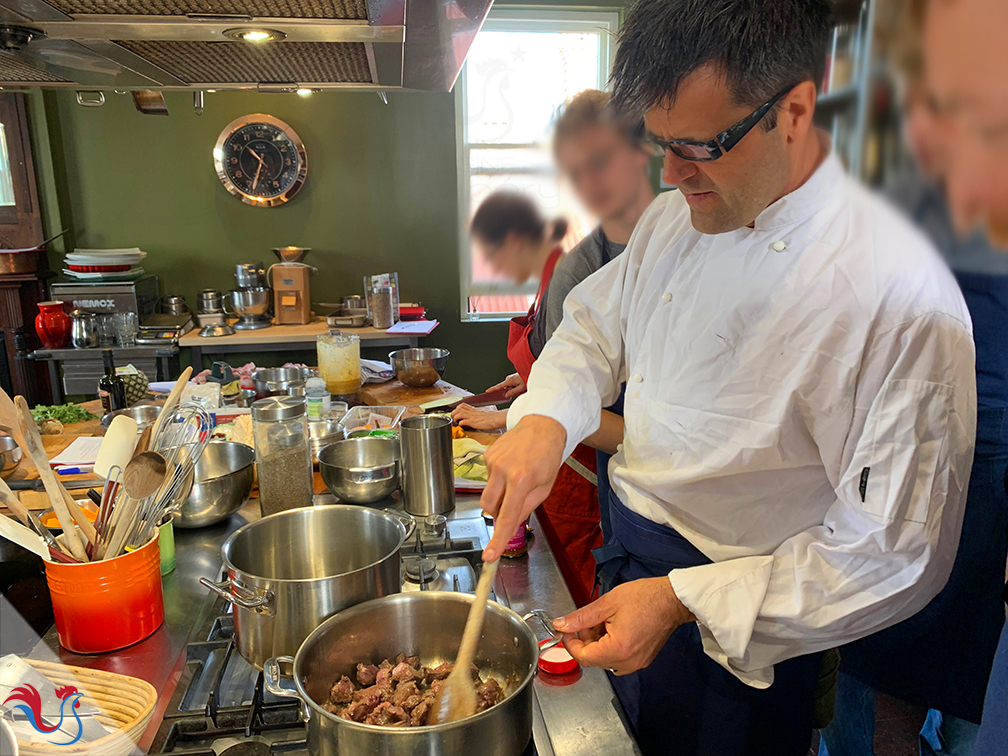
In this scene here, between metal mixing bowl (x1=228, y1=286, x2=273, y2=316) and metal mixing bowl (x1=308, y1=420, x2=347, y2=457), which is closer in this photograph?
metal mixing bowl (x1=308, y1=420, x2=347, y2=457)

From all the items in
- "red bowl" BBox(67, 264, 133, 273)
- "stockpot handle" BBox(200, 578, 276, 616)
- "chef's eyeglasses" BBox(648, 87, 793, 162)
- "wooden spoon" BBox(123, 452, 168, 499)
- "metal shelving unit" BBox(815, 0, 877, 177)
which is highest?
"chef's eyeglasses" BBox(648, 87, 793, 162)

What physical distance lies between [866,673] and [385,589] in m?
1.17

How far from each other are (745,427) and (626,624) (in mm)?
324

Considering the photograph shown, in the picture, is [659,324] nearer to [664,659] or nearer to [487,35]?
[664,659]

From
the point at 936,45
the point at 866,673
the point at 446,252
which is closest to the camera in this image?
the point at 936,45

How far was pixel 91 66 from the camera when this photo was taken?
Answer: 57.0 inches

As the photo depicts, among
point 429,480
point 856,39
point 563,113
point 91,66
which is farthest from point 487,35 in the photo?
point 856,39

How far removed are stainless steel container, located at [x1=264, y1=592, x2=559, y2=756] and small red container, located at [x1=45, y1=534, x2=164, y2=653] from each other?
284mm

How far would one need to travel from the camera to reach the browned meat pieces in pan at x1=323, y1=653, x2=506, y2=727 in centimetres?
92

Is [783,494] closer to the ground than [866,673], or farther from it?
farther from it

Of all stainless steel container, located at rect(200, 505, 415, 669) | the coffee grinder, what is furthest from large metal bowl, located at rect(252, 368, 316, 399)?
the coffee grinder

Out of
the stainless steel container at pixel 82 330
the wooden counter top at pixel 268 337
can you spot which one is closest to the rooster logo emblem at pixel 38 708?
the wooden counter top at pixel 268 337

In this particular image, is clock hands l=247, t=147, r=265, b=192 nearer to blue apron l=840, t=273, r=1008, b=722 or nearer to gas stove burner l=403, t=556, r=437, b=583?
gas stove burner l=403, t=556, r=437, b=583

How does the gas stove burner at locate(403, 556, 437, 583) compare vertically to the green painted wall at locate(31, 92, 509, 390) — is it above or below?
below
